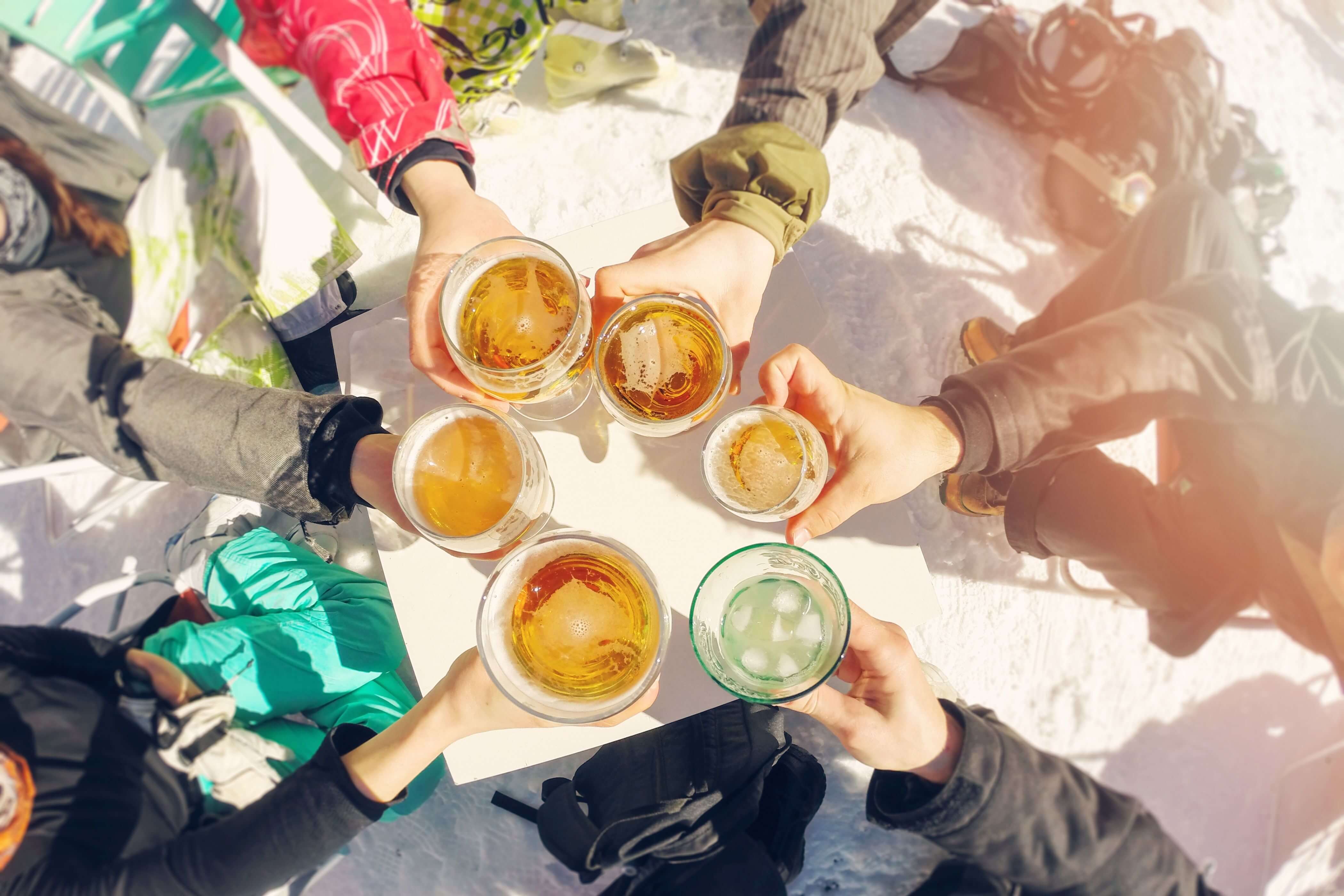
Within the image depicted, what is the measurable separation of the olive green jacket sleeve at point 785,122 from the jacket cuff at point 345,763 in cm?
72

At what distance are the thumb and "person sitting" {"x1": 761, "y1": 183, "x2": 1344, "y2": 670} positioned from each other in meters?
0.35

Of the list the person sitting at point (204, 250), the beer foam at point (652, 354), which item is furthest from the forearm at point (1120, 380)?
the person sitting at point (204, 250)

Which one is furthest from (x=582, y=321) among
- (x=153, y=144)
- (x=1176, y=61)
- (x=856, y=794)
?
(x=1176, y=61)

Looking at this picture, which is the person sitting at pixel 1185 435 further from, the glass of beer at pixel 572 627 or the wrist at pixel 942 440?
the glass of beer at pixel 572 627

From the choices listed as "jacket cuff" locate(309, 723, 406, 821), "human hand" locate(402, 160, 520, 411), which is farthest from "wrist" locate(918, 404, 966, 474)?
"jacket cuff" locate(309, 723, 406, 821)

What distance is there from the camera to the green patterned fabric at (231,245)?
2.76ft

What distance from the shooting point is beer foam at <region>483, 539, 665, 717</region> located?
0.46m

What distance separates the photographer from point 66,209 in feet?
3.64

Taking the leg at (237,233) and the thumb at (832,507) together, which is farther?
the leg at (237,233)

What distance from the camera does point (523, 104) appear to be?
115 cm

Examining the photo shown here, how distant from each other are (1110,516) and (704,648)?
79cm

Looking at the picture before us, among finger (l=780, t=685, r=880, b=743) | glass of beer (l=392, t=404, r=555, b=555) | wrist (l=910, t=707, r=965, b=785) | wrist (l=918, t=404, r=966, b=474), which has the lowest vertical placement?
wrist (l=910, t=707, r=965, b=785)

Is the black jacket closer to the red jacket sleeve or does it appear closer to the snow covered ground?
the snow covered ground

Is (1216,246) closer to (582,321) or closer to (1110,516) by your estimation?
(1110,516)
